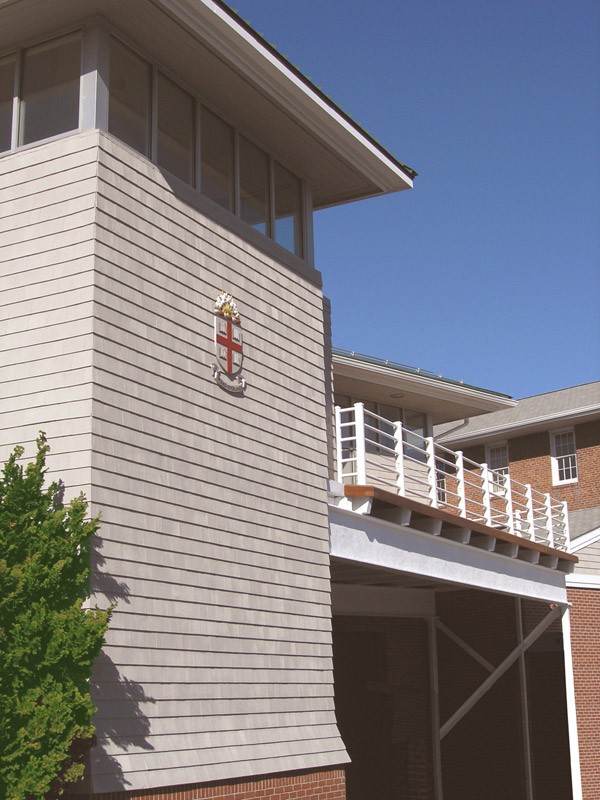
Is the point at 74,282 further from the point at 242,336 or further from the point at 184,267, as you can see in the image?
the point at 242,336

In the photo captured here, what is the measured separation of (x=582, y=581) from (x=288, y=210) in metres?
12.6

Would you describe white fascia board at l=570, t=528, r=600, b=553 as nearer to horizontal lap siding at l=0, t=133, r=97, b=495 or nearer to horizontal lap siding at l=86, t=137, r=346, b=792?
horizontal lap siding at l=86, t=137, r=346, b=792

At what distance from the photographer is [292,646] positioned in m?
13.0

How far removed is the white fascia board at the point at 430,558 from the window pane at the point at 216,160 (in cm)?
455

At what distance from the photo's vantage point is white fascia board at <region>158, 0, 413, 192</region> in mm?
11477

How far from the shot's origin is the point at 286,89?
13023mm

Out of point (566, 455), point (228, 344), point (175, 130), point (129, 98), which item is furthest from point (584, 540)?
point (129, 98)

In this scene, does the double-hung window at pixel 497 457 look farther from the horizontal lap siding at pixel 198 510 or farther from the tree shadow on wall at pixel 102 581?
the tree shadow on wall at pixel 102 581

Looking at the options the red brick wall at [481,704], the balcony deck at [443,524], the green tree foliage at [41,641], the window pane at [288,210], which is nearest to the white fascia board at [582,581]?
the balcony deck at [443,524]

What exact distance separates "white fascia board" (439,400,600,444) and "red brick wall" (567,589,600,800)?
8.08m

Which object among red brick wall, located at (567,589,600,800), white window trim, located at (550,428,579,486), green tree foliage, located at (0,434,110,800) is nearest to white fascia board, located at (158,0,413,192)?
green tree foliage, located at (0,434,110,800)

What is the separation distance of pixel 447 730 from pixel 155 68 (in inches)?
672

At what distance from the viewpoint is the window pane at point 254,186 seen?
549 inches

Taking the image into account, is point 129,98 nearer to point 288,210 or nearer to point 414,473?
point 288,210
